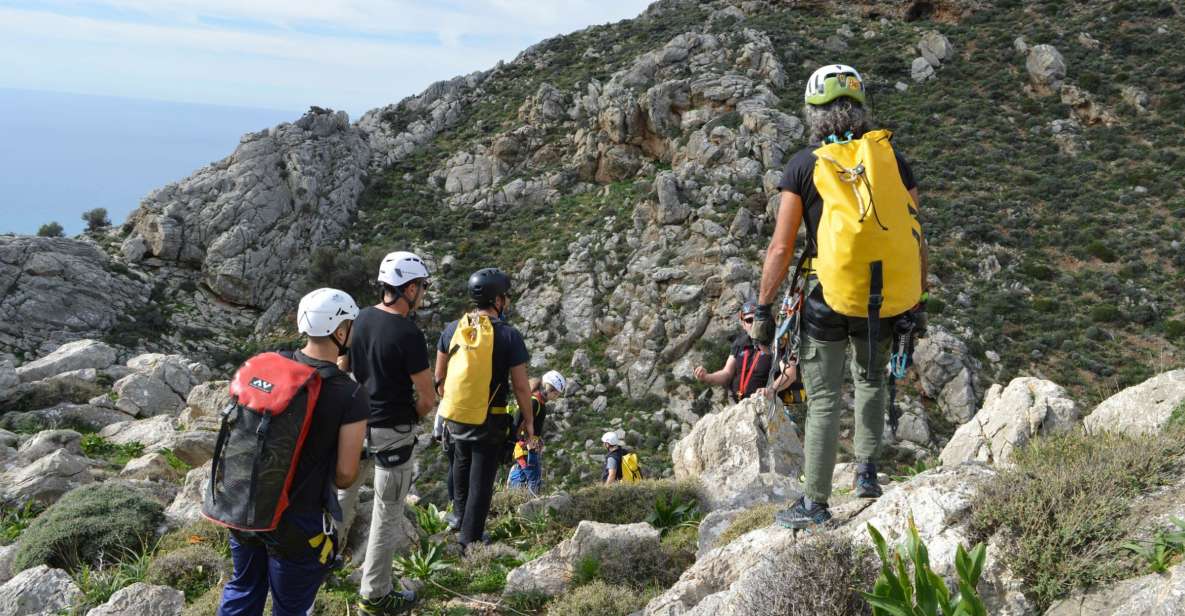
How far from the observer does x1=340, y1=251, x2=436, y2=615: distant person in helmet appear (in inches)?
164

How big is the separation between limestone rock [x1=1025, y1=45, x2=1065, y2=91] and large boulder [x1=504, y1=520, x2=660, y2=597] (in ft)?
118

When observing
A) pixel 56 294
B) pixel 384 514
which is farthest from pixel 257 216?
pixel 384 514

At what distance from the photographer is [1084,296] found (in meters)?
20.6

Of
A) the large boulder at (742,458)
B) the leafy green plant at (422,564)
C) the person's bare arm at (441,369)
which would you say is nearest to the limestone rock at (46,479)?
the leafy green plant at (422,564)

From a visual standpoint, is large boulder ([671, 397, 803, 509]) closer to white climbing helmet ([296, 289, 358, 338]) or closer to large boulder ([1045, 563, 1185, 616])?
large boulder ([1045, 563, 1185, 616])

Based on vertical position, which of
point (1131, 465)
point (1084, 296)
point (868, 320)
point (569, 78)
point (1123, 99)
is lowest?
point (1084, 296)

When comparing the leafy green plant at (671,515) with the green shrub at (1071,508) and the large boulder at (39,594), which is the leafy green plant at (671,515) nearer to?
the green shrub at (1071,508)

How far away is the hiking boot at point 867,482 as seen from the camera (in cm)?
387

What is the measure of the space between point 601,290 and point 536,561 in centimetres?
2136

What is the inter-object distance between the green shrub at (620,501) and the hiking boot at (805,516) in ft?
8.35

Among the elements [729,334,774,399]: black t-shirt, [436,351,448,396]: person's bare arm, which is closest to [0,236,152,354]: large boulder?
[436,351,448,396]: person's bare arm

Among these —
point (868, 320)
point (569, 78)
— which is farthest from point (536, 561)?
point (569, 78)

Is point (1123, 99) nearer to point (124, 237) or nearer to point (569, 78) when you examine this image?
point (569, 78)

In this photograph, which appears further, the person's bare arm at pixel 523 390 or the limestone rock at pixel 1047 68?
the limestone rock at pixel 1047 68
